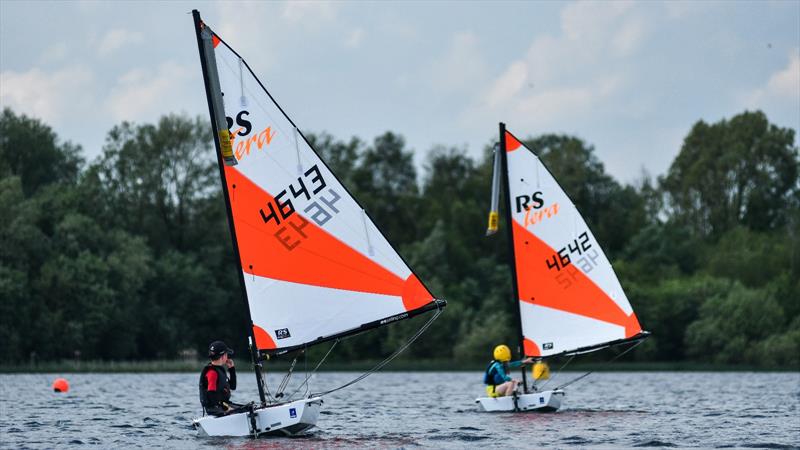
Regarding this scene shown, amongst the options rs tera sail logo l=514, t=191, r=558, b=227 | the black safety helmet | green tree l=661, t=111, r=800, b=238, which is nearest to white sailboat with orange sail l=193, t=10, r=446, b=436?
the black safety helmet

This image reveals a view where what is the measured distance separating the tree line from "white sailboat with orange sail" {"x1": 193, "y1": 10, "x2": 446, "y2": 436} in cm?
4888

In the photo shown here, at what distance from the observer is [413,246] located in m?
95.5

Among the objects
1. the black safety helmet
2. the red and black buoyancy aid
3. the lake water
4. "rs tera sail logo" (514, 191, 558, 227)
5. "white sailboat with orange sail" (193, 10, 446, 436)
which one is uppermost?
"rs tera sail logo" (514, 191, 558, 227)

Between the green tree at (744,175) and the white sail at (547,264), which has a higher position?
the green tree at (744,175)

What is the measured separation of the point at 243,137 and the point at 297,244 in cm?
223

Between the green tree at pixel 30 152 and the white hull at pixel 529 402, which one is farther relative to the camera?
the green tree at pixel 30 152

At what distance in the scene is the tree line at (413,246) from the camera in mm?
73562

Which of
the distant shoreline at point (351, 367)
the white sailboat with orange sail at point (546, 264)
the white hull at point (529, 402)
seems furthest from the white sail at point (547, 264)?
the distant shoreline at point (351, 367)

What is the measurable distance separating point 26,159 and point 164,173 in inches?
381

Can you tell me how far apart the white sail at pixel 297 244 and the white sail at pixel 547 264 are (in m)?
10.3

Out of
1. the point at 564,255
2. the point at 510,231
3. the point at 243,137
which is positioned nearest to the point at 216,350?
the point at 243,137

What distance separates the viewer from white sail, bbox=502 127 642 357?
32.6 metres

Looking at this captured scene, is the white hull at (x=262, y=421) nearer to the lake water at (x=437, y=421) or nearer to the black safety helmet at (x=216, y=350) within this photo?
the lake water at (x=437, y=421)

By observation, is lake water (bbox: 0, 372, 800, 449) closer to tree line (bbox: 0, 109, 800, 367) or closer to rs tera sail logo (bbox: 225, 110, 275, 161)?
rs tera sail logo (bbox: 225, 110, 275, 161)
